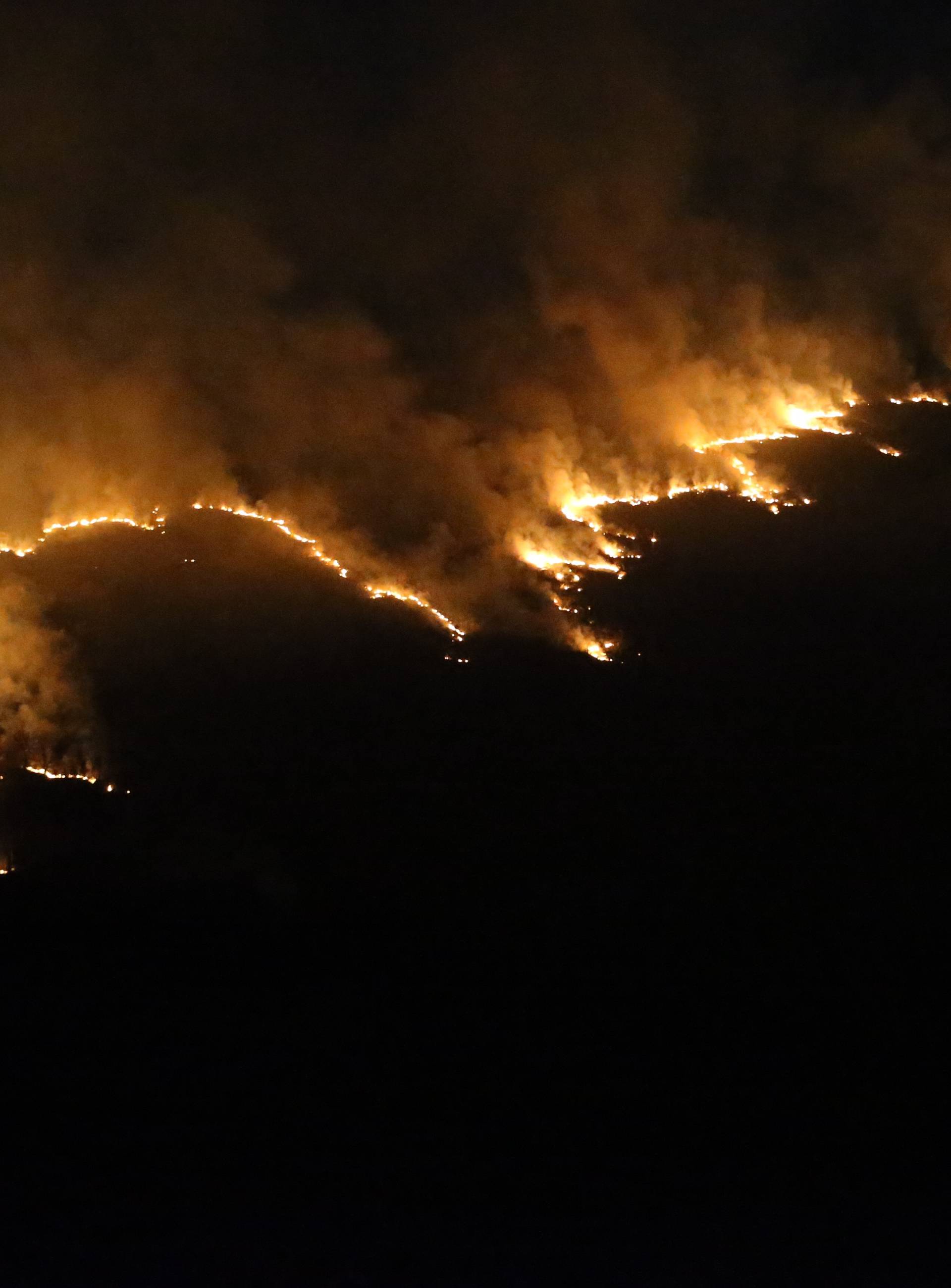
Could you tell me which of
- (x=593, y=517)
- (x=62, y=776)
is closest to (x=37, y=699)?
(x=62, y=776)

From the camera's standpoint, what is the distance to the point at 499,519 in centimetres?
A: 1164

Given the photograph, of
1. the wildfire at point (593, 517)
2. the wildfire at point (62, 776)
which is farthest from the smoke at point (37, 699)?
the wildfire at point (593, 517)

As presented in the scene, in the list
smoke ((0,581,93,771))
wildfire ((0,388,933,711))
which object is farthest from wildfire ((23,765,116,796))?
wildfire ((0,388,933,711))

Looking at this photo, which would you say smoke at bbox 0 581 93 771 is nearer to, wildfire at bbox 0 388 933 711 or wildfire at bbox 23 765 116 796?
wildfire at bbox 23 765 116 796

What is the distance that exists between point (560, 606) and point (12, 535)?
454 cm

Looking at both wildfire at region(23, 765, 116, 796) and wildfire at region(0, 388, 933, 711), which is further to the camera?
wildfire at region(0, 388, 933, 711)

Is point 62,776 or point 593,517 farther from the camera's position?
point 593,517

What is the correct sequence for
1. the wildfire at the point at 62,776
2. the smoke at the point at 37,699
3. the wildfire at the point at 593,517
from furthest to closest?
the wildfire at the point at 593,517, the smoke at the point at 37,699, the wildfire at the point at 62,776

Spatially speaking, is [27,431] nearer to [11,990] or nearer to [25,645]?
[25,645]

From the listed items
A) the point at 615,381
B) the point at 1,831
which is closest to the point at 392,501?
the point at 615,381

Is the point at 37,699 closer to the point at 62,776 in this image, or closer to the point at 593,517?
the point at 62,776

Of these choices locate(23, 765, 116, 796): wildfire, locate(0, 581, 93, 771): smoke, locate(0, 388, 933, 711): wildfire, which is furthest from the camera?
locate(0, 388, 933, 711): wildfire

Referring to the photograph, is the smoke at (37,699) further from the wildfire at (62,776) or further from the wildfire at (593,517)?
the wildfire at (593,517)

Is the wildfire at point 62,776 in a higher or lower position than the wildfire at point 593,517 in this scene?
lower
